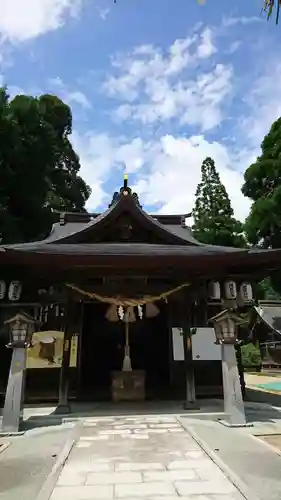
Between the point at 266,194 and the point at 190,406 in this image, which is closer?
the point at 190,406

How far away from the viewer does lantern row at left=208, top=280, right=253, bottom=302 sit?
35.5 feet

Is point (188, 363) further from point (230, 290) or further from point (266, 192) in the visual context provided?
point (266, 192)

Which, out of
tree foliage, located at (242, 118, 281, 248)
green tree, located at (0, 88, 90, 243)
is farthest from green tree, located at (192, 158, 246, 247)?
green tree, located at (0, 88, 90, 243)

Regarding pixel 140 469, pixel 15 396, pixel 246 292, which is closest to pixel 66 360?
pixel 15 396

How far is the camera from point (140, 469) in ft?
18.5

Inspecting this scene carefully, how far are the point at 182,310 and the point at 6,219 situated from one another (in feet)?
58.8

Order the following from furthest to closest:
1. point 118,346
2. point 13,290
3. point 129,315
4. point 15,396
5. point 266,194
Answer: point 266,194, point 118,346, point 129,315, point 13,290, point 15,396

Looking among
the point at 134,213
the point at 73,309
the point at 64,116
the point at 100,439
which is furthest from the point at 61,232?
the point at 64,116

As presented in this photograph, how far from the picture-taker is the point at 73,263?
1004 centimetres

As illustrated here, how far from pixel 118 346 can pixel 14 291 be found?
6.67m

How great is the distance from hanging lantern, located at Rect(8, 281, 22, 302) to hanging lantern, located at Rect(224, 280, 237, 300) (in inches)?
217

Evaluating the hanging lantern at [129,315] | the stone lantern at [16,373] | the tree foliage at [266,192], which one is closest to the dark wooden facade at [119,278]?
the hanging lantern at [129,315]

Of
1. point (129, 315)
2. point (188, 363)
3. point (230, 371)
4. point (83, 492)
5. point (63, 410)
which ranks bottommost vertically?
point (83, 492)

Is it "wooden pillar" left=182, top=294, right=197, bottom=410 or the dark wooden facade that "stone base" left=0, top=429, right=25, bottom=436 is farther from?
"wooden pillar" left=182, top=294, right=197, bottom=410
